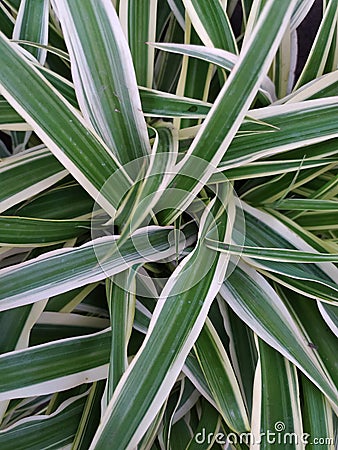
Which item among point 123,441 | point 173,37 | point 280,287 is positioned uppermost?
point 173,37

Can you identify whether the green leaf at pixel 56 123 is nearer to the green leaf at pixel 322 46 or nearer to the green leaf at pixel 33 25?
the green leaf at pixel 33 25

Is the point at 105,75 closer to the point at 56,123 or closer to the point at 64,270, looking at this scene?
the point at 56,123

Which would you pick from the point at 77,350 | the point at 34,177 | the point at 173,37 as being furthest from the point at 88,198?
the point at 173,37

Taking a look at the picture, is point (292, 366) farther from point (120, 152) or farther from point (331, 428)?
point (120, 152)

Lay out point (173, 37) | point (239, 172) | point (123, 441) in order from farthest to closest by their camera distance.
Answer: point (173, 37)
point (239, 172)
point (123, 441)

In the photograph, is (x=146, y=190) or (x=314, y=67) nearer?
(x=146, y=190)

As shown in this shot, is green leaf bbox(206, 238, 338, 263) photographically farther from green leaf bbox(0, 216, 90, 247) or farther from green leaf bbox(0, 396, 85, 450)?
green leaf bbox(0, 396, 85, 450)

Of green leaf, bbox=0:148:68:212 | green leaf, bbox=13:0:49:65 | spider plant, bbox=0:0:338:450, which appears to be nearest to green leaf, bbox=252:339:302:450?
spider plant, bbox=0:0:338:450

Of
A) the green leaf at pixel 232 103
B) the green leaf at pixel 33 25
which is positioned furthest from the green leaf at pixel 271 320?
the green leaf at pixel 33 25
